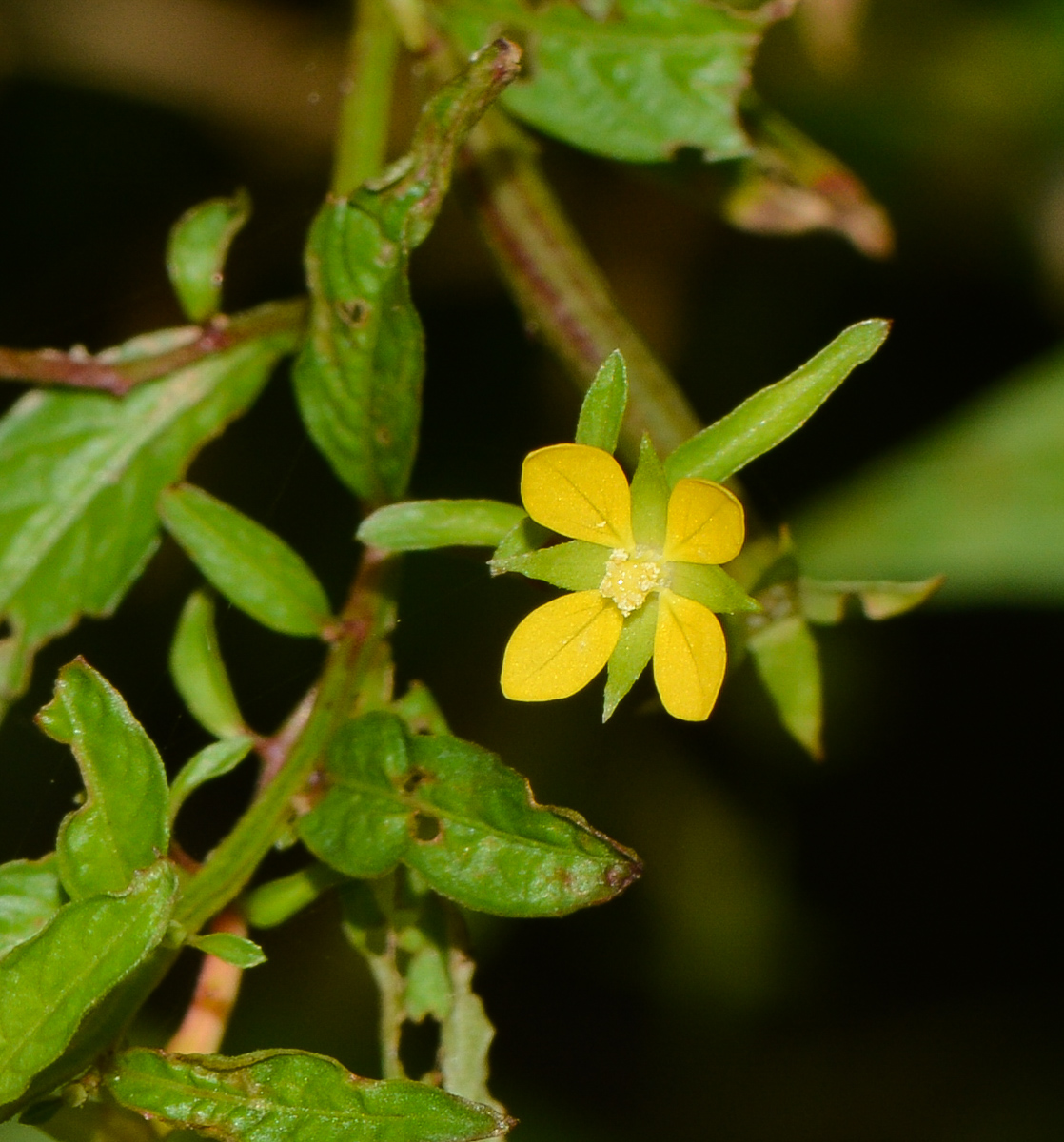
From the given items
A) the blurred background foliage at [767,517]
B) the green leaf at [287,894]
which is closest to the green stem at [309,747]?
the green leaf at [287,894]

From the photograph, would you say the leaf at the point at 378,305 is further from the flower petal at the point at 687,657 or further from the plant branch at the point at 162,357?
the flower petal at the point at 687,657

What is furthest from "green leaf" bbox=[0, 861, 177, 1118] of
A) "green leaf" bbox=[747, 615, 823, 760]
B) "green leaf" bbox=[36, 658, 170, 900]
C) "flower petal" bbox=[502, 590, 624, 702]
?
"green leaf" bbox=[747, 615, 823, 760]

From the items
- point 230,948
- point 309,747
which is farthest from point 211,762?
point 230,948

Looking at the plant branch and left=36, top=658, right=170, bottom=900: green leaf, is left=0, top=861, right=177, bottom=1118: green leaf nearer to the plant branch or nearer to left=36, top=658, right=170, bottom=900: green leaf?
left=36, top=658, right=170, bottom=900: green leaf

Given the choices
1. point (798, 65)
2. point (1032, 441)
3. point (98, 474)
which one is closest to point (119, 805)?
point (98, 474)

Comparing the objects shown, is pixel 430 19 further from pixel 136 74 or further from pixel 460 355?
pixel 136 74
